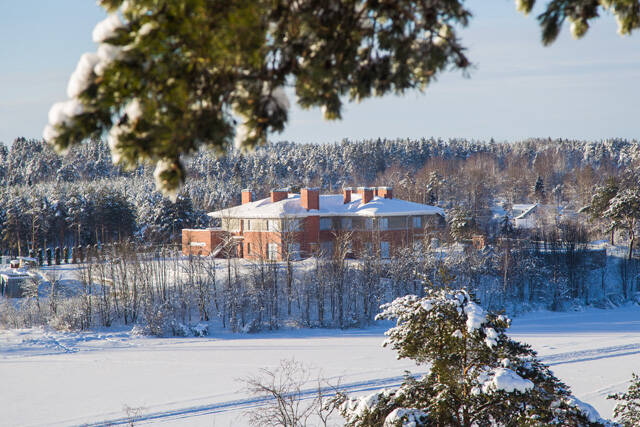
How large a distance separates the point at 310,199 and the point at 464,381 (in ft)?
115

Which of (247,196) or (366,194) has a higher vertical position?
(247,196)

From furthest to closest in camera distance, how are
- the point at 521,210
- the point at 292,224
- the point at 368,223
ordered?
the point at 521,210 → the point at 368,223 → the point at 292,224

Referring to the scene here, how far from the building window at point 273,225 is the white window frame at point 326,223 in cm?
395

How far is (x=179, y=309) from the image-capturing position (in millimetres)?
38688

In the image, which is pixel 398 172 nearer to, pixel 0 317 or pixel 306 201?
pixel 306 201

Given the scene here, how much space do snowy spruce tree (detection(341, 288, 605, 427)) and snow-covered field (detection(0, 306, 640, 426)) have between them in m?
11.0

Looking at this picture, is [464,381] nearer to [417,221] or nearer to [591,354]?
[591,354]

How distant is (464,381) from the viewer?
957 cm

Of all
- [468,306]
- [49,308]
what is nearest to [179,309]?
[49,308]

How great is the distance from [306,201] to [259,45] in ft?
135

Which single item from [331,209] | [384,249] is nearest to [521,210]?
[384,249]

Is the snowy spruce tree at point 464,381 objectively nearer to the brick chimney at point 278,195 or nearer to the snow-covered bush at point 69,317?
the snow-covered bush at point 69,317

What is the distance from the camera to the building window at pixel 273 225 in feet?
140

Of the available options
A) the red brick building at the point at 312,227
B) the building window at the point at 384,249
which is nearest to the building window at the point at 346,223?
the red brick building at the point at 312,227
